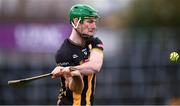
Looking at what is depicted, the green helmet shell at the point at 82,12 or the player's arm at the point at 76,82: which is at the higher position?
the green helmet shell at the point at 82,12

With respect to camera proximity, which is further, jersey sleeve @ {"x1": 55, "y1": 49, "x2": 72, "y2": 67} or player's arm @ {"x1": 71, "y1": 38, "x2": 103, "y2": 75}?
jersey sleeve @ {"x1": 55, "y1": 49, "x2": 72, "y2": 67}

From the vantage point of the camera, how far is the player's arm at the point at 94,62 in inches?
304

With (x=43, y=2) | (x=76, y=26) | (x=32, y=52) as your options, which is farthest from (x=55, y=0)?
(x=76, y=26)

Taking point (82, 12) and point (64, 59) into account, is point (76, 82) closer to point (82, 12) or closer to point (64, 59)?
point (64, 59)

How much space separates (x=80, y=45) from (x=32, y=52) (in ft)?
38.3

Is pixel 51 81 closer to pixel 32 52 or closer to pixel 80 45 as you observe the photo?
pixel 32 52

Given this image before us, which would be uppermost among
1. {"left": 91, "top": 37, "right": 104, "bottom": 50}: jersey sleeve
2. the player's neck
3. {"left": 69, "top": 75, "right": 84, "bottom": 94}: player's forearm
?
the player's neck

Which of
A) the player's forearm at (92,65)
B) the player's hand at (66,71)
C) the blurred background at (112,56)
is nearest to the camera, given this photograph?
the player's hand at (66,71)

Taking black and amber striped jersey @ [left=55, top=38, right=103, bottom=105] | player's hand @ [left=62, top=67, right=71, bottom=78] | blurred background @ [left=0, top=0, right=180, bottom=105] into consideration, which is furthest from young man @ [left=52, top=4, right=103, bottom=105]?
blurred background @ [left=0, top=0, right=180, bottom=105]

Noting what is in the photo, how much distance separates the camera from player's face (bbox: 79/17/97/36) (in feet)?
26.2

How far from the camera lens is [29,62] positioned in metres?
18.3

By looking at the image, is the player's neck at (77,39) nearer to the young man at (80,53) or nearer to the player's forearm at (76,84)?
the young man at (80,53)

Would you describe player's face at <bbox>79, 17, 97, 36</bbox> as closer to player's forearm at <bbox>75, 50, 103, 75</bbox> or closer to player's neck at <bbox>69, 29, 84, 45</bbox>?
player's neck at <bbox>69, 29, 84, 45</bbox>

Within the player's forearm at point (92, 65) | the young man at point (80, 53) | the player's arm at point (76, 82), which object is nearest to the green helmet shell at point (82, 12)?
the young man at point (80, 53)
